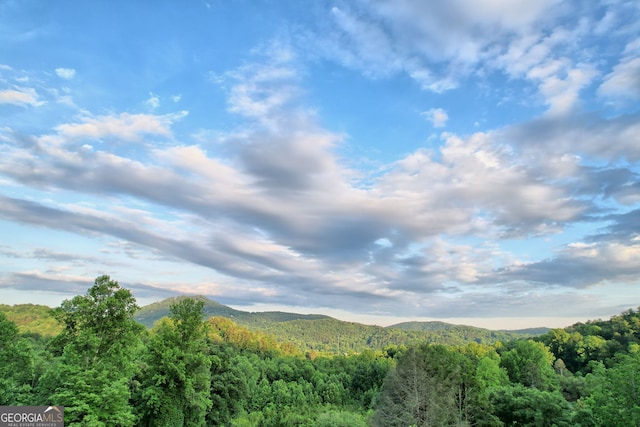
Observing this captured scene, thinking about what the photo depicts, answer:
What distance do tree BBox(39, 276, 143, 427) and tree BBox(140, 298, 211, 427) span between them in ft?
10.8

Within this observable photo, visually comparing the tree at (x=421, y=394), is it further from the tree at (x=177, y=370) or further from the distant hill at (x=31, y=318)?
the distant hill at (x=31, y=318)

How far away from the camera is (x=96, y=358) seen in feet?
77.6

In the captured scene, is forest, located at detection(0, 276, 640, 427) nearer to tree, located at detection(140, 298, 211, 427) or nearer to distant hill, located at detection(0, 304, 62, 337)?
tree, located at detection(140, 298, 211, 427)

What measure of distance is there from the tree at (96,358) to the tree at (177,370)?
3.28m

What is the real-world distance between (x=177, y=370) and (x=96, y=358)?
17.7ft

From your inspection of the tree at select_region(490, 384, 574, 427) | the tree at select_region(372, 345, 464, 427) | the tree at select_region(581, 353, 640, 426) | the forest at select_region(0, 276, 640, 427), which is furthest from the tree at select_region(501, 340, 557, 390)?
the tree at select_region(581, 353, 640, 426)

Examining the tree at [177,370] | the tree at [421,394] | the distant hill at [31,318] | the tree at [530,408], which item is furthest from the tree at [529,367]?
the distant hill at [31,318]

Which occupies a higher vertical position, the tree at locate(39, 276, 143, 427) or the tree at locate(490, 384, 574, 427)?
the tree at locate(39, 276, 143, 427)

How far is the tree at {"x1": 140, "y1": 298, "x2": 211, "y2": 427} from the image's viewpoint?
90.2 ft

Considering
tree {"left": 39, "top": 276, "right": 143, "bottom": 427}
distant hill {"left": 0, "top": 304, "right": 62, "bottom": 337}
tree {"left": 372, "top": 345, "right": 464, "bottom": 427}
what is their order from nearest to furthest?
1. tree {"left": 39, "top": 276, "right": 143, "bottom": 427}
2. tree {"left": 372, "top": 345, "right": 464, "bottom": 427}
3. distant hill {"left": 0, "top": 304, "right": 62, "bottom": 337}

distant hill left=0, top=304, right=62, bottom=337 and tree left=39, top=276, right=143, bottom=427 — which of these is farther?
distant hill left=0, top=304, right=62, bottom=337

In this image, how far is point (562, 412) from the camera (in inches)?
1318

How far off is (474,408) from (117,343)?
34039 millimetres

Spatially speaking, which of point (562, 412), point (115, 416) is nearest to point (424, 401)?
point (562, 412)
